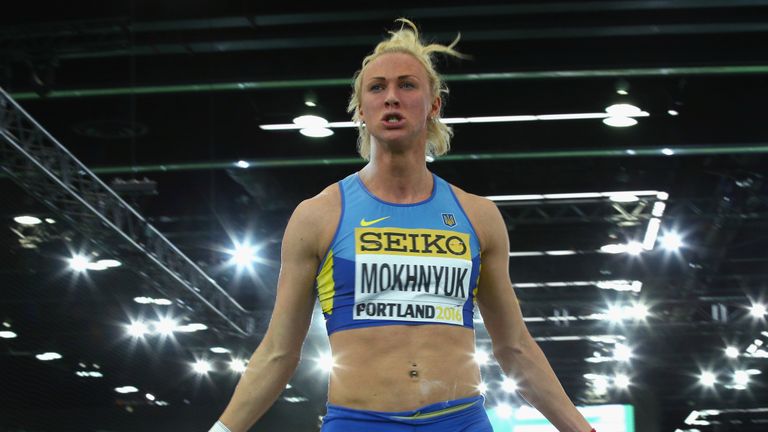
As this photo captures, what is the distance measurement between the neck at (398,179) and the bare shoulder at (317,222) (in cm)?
11

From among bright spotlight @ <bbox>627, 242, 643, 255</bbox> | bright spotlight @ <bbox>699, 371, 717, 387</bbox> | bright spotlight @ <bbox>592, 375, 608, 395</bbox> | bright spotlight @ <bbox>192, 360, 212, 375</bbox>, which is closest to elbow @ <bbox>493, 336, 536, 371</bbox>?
bright spotlight @ <bbox>627, 242, 643, 255</bbox>

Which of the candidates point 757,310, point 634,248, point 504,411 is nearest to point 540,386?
point 634,248

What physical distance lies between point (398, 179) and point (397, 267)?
0.21 metres

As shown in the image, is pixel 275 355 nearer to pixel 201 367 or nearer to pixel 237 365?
pixel 237 365

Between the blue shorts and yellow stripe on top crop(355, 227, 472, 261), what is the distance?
0.99ft

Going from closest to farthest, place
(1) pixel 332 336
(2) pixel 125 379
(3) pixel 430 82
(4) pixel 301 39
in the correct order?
(1) pixel 332 336, (3) pixel 430 82, (4) pixel 301 39, (2) pixel 125 379

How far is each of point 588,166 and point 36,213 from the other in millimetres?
5471

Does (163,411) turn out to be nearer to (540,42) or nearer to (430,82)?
(540,42)

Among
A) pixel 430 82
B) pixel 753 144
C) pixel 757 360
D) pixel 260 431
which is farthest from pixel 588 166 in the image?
pixel 430 82

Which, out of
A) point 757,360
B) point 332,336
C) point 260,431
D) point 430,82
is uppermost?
point 757,360

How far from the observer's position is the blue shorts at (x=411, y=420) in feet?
6.66

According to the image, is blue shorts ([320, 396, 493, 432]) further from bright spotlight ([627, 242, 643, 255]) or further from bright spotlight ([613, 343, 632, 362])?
bright spotlight ([613, 343, 632, 362])

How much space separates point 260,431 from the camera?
43.5 feet

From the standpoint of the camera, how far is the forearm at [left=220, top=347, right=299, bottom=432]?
2.11 m
